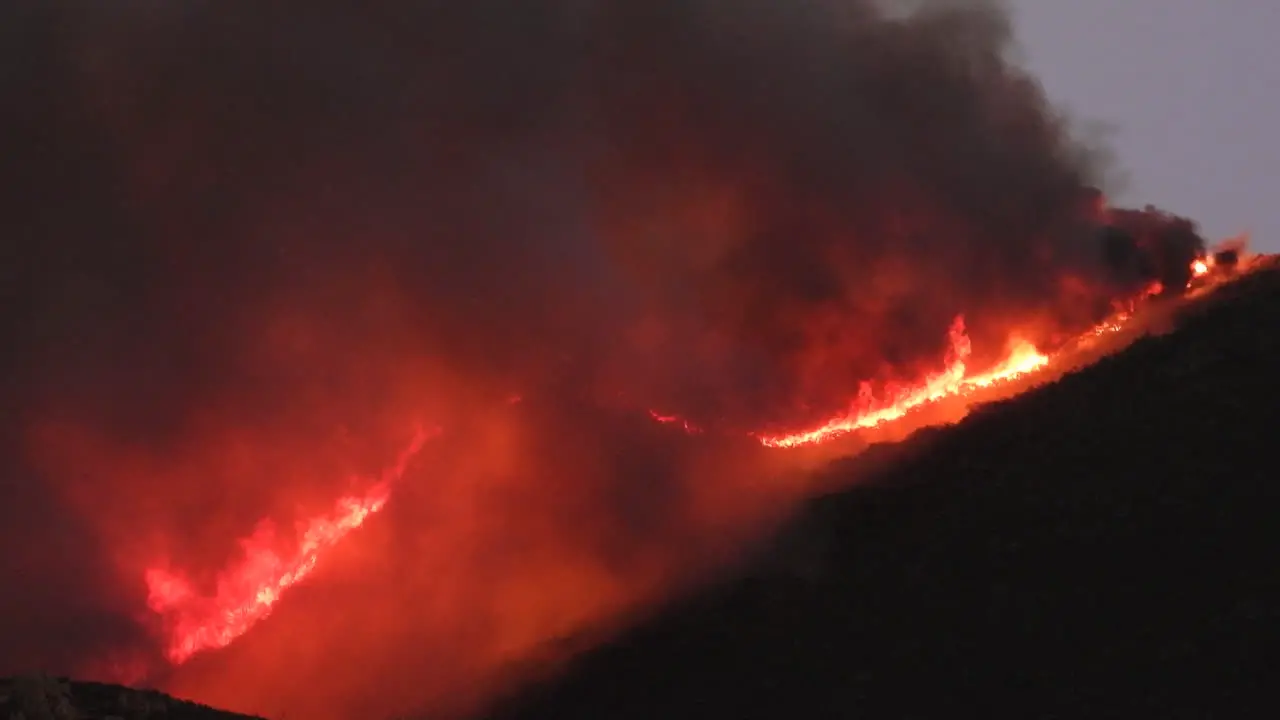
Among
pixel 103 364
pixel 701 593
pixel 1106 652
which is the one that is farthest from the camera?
pixel 103 364

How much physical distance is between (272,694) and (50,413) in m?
10.1

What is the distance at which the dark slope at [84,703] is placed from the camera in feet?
59.0

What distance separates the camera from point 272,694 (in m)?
29.8

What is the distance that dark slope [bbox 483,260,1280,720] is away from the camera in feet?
69.5

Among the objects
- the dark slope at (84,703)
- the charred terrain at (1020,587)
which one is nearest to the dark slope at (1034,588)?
the charred terrain at (1020,587)

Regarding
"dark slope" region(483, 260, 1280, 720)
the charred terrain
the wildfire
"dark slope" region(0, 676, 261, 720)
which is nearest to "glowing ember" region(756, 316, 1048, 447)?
the wildfire

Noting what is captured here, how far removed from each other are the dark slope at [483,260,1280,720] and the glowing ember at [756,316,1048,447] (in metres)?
6.02

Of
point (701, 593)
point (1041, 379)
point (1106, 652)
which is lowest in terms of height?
point (1106, 652)

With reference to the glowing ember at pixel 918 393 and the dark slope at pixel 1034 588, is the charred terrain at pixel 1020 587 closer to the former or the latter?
the dark slope at pixel 1034 588

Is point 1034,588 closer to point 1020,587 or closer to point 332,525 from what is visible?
point 1020,587

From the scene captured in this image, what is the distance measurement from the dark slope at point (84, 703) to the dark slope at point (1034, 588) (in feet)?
24.0

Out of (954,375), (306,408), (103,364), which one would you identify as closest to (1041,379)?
(954,375)

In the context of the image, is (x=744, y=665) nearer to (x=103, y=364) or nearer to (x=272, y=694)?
(x=272, y=694)

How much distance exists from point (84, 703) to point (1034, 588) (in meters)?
17.1
